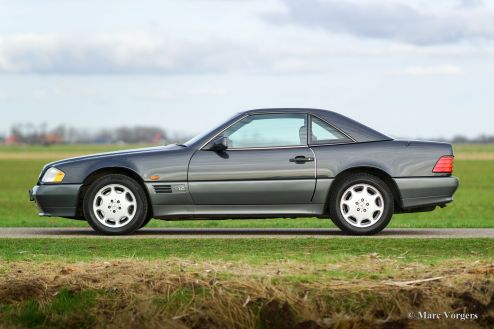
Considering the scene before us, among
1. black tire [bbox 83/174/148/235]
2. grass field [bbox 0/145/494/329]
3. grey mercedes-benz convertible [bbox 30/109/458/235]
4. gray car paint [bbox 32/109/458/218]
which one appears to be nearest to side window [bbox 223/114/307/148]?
grey mercedes-benz convertible [bbox 30/109/458/235]

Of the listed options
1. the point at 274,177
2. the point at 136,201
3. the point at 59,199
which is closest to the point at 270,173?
the point at 274,177

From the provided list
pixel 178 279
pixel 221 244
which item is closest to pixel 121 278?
pixel 178 279

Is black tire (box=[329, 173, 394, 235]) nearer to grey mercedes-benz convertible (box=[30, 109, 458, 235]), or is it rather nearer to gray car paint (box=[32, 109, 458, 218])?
grey mercedes-benz convertible (box=[30, 109, 458, 235])

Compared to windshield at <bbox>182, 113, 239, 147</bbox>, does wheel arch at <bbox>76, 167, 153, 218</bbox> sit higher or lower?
lower

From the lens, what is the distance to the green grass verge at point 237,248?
10.5 m

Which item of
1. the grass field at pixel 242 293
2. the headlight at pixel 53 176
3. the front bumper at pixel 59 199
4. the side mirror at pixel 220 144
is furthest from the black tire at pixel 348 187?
the grass field at pixel 242 293

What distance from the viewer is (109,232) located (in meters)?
13.5

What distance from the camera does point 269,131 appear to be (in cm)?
1370

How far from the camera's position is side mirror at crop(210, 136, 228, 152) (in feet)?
43.7

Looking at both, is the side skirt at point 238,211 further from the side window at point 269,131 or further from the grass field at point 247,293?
the grass field at point 247,293

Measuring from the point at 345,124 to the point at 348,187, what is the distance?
0.87m

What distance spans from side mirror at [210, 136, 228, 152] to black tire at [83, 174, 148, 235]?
1.05 m

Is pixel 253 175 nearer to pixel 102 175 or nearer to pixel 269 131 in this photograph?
pixel 269 131

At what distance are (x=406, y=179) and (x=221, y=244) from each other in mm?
2750
